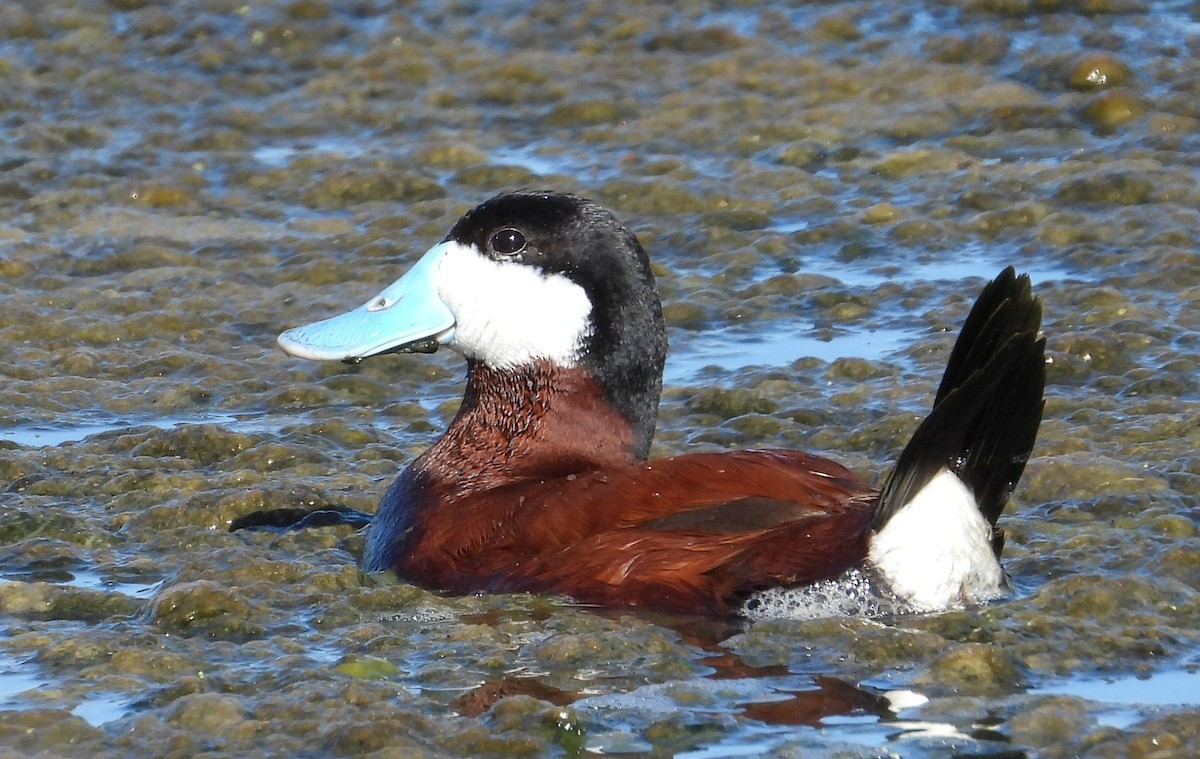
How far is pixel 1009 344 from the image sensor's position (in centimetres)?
417

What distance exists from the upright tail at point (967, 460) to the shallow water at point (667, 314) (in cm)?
14

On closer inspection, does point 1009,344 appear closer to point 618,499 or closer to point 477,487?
point 618,499

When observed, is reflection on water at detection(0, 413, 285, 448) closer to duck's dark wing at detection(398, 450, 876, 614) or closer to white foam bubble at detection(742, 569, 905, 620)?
duck's dark wing at detection(398, 450, 876, 614)

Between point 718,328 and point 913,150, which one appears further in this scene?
point 913,150

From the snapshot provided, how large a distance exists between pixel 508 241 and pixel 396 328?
0.41 m

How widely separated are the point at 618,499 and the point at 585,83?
554 centimetres

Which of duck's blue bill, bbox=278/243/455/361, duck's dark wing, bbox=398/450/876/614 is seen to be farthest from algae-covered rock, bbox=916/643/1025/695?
duck's blue bill, bbox=278/243/455/361

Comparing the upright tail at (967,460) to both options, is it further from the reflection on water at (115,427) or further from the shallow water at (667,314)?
the reflection on water at (115,427)

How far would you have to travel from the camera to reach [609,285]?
202 inches

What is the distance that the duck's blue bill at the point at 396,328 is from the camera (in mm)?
5387

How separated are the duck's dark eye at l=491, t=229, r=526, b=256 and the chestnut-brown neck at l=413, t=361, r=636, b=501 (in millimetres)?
312

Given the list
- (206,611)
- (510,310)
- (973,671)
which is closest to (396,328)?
(510,310)

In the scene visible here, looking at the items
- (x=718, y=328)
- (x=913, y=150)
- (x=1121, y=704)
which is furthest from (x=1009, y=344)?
(x=913, y=150)

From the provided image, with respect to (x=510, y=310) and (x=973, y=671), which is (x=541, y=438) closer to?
(x=510, y=310)
